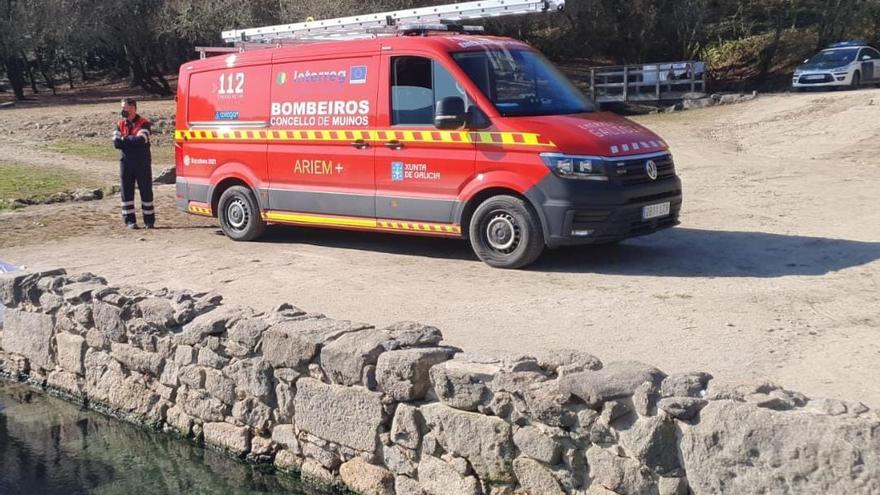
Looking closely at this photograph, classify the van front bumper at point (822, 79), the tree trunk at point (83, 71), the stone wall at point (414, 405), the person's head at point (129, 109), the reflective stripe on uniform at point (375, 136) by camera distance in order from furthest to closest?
the tree trunk at point (83, 71) → the van front bumper at point (822, 79) → the person's head at point (129, 109) → the reflective stripe on uniform at point (375, 136) → the stone wall at point (414, 405)

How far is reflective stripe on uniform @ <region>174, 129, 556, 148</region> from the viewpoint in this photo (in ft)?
31.7

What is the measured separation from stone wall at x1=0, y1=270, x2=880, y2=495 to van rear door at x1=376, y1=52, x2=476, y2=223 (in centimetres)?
330

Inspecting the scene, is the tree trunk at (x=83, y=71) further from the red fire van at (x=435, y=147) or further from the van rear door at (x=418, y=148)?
the van rear door at (x=418, y=148)

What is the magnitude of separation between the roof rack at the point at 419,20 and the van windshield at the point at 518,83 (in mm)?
826

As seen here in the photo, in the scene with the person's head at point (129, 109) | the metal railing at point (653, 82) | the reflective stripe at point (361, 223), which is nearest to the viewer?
the reflective stripe at point (361, 223)

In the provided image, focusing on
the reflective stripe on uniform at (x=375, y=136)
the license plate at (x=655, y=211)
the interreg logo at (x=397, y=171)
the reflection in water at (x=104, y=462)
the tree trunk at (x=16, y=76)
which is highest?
the tree trunk at (x=16, y=76)

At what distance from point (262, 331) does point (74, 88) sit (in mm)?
44743

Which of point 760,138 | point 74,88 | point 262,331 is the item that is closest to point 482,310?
point 262,331

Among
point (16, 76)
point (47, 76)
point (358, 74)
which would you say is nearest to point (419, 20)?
point (358, 74)

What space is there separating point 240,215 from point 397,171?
8.68 feet

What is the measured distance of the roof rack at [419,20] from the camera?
439 inches

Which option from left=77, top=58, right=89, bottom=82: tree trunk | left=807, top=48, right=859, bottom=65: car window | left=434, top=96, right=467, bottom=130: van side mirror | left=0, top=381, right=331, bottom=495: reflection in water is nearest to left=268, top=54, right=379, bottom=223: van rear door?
left=434, top=96, right=467, bottom=130: van side mirror

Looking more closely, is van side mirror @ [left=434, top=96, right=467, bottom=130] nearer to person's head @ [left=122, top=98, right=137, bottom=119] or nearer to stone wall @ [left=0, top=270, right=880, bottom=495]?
stone wall @ [left=0, top=270, right=880, bottom=495]

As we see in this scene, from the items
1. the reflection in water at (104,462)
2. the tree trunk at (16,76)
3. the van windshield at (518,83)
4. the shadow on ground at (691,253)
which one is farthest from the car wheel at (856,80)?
the tree trunk at (16,76)
